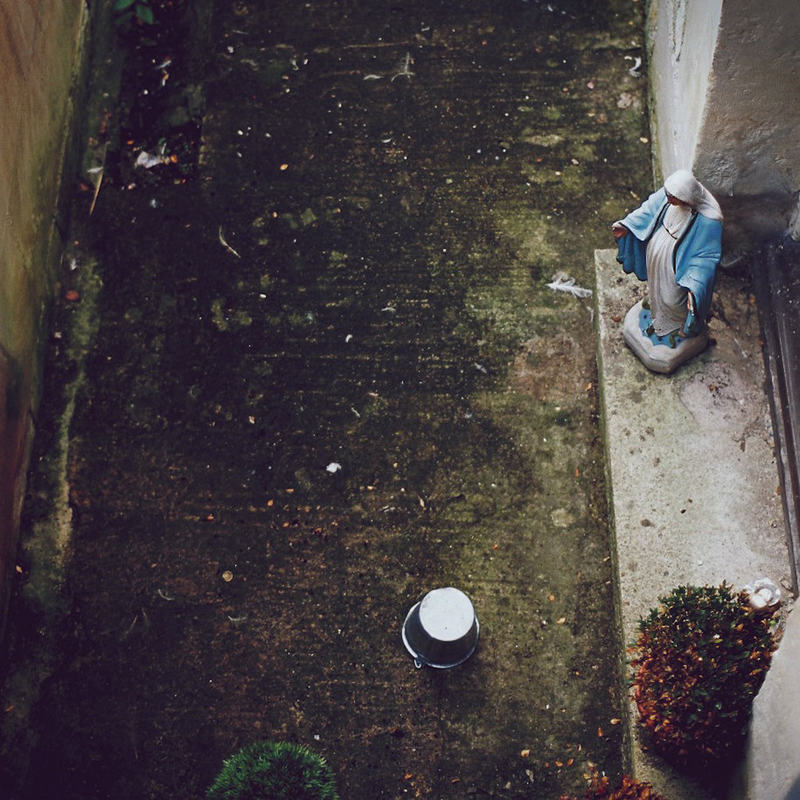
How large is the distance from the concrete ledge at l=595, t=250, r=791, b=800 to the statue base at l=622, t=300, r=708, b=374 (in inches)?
2.9

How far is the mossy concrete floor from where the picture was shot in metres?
5.22

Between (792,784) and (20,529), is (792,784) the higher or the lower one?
the higher one

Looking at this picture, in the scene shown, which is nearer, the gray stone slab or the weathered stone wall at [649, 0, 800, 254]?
the gray stone slab

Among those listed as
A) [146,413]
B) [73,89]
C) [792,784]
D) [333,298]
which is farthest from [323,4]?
[792,784]

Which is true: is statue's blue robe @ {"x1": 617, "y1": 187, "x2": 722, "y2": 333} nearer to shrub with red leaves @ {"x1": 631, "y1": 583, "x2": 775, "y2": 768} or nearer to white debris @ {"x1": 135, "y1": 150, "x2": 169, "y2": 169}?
shrub with red leaves @ {"x1": 631, "y1": 583, "x2": 775, "y2": 768}

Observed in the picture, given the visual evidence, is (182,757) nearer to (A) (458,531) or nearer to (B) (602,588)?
(A) (458,531)

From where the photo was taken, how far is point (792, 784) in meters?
3.88

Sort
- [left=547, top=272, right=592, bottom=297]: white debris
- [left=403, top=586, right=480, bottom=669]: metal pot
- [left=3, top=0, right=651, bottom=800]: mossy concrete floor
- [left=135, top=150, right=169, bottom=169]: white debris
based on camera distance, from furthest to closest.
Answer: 1. [left=135, top=150, right=169, bottom=169]: white debris
2. [left=547, top=272, right=592, bottom=297]: white debris
3. [left=3, top=0, right=651, bottom=800]: mossy concrete floor
4. [left=403, top=586, right=480, bottom=669]: metal pot

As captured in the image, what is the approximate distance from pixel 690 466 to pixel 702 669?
1.33 meters

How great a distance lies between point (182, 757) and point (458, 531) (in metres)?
1.90

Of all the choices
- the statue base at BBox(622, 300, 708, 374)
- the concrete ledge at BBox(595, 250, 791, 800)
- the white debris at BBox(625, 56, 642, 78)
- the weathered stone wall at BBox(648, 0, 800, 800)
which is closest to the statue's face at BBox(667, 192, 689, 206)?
the weathered stone wall at BBox(648, 0, 800, 800)

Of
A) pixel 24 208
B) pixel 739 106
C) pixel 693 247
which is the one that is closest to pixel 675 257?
pixel 693 247

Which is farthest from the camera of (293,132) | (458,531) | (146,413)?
(293,132)

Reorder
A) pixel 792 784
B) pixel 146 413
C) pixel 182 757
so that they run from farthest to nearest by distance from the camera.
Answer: pixel 146 413, pixel 182 757, pixel 792 784
